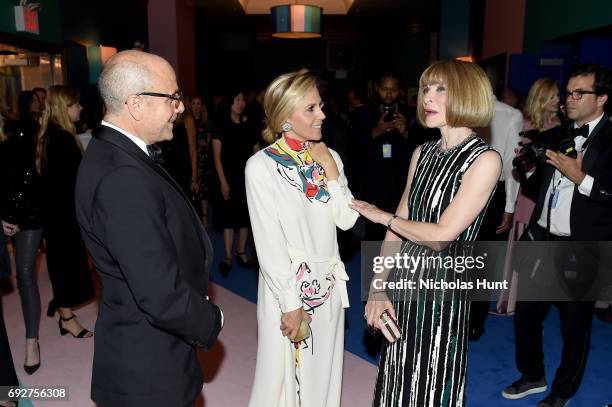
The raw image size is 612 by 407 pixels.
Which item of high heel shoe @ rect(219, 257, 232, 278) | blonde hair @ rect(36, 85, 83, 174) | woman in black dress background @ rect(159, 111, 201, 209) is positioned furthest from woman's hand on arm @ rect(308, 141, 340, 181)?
high heel shoe @ rect(219, 257, 232, 278)

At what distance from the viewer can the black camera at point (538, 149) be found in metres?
2.69

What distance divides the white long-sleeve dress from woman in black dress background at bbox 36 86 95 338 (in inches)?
76.0

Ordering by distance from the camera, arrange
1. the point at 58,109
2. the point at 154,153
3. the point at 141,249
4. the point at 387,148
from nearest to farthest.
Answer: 1. the point at 141,249
2. the point at 154,153
3. the point at 58,109
4. the point at 387,148

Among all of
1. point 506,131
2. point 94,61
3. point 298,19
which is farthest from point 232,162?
point 298,19

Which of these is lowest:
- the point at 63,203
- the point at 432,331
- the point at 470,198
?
the point at 432,331

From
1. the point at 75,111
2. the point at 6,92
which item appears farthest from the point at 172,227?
the point at 6,92

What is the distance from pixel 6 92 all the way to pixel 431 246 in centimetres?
681

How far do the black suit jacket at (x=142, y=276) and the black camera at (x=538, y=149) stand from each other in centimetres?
193

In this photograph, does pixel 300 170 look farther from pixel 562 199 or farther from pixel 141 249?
pixel 562 199

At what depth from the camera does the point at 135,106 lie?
4.98 feet

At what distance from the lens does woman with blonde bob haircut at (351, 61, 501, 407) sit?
5.95 feet

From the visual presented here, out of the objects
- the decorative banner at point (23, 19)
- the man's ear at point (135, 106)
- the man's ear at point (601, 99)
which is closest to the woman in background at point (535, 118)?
the man's ear at point (601, 99)

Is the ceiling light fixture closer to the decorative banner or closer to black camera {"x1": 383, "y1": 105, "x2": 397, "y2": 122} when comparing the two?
the decorative banner

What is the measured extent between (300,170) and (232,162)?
3.40 meters
